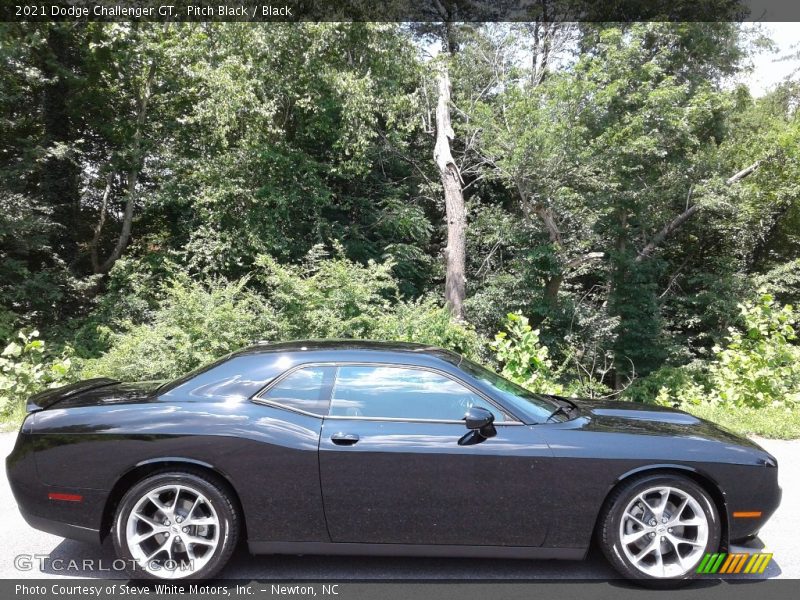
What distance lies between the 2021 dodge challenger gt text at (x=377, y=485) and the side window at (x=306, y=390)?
0.06 ft

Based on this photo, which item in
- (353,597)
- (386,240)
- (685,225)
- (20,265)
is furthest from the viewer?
(685,225)

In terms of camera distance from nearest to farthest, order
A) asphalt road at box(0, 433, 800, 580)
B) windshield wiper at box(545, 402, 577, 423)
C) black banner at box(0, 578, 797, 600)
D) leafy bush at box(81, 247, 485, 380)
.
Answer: black banner at box(0, 578, 797, 600) < asphalt road at box(0, 433, 800, 580) < windshield wiper at box(545, 402, 577, 423) < leafy bush at box(81, 247, 485, 380)

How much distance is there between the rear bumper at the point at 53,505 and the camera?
329 centimetres

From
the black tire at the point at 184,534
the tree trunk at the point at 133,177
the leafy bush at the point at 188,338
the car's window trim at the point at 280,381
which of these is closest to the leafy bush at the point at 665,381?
the leafy bush at the point at 188,338

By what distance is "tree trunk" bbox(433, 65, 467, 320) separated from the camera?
51.4 ft

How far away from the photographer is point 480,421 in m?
3.25

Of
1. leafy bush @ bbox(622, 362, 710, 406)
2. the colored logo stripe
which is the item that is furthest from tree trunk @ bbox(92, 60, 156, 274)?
the colored logo stripe

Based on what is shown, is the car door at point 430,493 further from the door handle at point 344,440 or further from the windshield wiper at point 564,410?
the windshield wiper at point 564,410

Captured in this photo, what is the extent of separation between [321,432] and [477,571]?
1.25 metres

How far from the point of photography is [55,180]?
16234 mm

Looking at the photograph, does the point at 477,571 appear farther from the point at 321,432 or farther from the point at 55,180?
the point at 55,180

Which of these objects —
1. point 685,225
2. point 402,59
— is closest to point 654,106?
point 685,225

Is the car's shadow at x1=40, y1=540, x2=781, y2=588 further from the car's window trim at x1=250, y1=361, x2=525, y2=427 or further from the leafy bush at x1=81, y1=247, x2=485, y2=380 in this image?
the leafy bush at x1=81, y1=247, x2=485, y2=380

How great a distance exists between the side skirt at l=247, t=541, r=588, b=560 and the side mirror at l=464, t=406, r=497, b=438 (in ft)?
2.10
